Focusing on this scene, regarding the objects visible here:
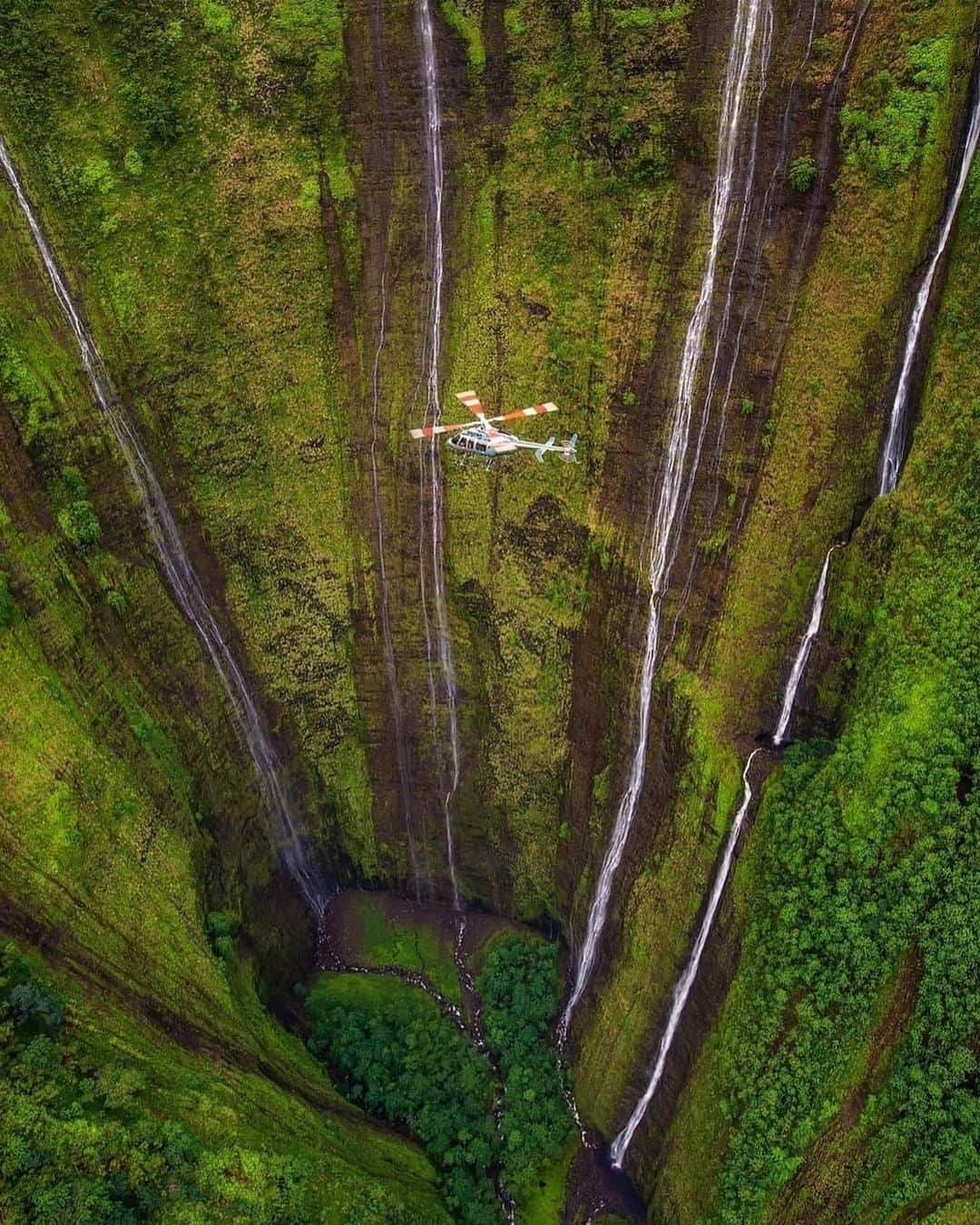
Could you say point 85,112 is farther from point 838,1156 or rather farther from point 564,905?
point 838,1156

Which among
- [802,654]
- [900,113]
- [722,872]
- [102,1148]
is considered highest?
[900,113]

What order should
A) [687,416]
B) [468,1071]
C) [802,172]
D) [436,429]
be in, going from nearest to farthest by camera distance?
[802,172] < [436,429] < [687,416] < [468,1071]

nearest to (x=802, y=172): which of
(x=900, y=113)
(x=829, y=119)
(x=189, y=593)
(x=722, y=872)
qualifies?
(x=829, y=119)

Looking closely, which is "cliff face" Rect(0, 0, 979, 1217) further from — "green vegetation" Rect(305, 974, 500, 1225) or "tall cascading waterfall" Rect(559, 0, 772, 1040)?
"green vegetation" Rect(305, 974, 500, 1225)

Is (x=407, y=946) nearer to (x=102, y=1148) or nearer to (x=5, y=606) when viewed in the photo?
(x=102, y=1148)

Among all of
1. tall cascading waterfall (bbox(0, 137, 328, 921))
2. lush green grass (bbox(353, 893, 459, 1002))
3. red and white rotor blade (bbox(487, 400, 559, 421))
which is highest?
red and white rotor blade (bbox(487, 400, 559, 421))

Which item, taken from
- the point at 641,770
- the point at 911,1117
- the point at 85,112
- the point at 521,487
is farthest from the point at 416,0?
the point at 911,1117

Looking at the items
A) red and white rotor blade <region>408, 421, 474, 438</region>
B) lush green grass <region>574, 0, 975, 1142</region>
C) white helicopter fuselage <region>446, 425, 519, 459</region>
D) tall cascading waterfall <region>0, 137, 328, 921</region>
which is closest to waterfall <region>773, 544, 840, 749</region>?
lush green grass <region>574, 0, 975, 1142</region>
